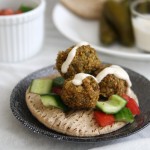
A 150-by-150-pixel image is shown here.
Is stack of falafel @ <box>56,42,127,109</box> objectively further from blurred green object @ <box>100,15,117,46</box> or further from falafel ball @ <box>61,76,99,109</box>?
blurred green object @ <box>100,15,117,46</box>

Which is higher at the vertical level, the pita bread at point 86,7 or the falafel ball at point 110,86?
the falafel ball at point 110,86

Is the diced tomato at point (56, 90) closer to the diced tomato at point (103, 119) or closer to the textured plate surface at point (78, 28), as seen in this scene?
the diced tomato at point (103, 119)

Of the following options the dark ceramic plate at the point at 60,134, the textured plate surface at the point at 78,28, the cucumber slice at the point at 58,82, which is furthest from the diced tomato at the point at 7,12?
the cucumber slice at the point at 58,82

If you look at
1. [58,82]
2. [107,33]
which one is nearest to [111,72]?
[58,82]

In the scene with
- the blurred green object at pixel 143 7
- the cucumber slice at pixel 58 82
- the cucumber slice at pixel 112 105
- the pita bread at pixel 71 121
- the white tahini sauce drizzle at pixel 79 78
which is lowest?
the blurred green object at pixel 143 7

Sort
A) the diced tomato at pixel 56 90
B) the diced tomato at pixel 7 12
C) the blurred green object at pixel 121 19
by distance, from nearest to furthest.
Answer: the diced tomato at pixel 56 90 < the diced tomato at pixel 7 12 < the blurred green object at pixel 121 19

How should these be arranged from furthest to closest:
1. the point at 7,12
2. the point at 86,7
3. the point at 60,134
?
1. the point at 86,7
2. the point at 7,12
3. the point at 60,134

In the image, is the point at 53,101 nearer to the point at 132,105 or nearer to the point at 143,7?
the point at 132,105
